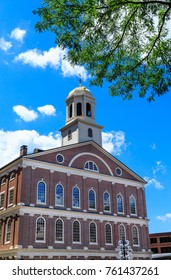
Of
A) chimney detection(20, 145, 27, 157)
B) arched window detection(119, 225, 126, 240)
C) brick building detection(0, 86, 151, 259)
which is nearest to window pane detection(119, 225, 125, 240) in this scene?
arched window detection(119, 225, 126, 240)

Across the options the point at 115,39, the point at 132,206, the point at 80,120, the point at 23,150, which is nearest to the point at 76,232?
the point at 132,206

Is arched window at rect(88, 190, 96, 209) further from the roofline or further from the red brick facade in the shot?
the roofline

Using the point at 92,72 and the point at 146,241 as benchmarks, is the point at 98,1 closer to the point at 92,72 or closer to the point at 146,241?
the point at 92,72

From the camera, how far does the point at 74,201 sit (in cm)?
3381

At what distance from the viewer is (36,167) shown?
3194cm

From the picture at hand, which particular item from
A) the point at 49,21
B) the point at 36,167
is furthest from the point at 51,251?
the point at 49,21

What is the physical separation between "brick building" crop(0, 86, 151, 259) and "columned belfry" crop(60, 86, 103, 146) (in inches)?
5.2

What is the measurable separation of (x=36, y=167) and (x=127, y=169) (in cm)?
1361

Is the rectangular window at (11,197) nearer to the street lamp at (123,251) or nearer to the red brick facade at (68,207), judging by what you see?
the red brick facade at (68,207)

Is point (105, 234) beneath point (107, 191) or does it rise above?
beneath

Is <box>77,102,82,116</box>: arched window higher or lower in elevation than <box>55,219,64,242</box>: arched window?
higher

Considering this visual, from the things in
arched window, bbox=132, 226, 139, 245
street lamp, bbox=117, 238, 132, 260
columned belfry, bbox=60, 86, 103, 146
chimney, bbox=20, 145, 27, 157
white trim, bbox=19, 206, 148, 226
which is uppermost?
columned belfry, bbox=60, 86, 103, 146

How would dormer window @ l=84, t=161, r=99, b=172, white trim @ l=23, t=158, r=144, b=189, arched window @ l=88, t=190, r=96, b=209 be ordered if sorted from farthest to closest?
dormer window @ l=84, t=161, r=99, b=172, arched window @ l=88, t=190, r=96, b=209, white trim @ l=23, t=158, r=144, b=189

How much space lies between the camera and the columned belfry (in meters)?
39.6
